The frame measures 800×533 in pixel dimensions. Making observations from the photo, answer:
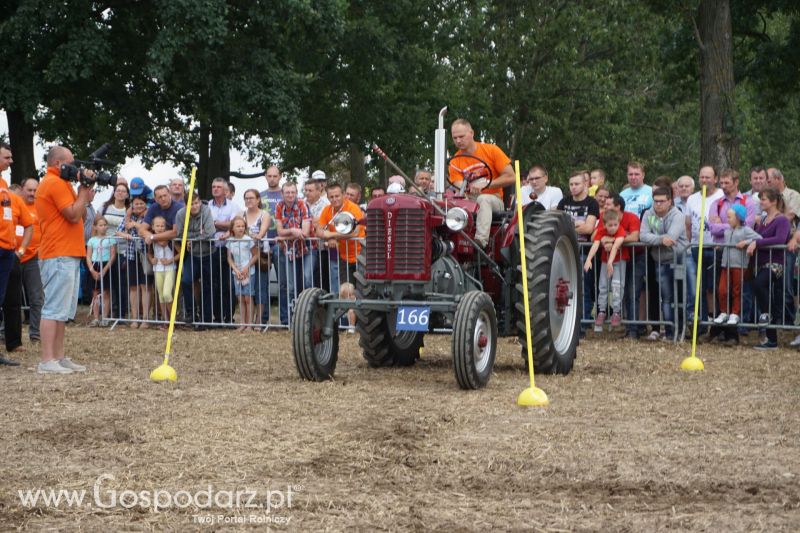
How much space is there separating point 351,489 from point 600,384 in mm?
4382

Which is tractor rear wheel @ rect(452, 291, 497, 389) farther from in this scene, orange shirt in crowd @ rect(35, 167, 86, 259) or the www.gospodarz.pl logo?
orange shirt in crowd @ rect(35, 167, 86, 259)

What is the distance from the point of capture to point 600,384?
10039 millimetres

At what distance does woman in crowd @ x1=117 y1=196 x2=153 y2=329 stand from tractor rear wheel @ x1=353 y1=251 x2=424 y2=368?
19.0 feet

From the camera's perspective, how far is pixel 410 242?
9805mm

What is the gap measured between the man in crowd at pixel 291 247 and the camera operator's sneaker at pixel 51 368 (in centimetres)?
443

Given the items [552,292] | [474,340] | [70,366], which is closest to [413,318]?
[474,340]

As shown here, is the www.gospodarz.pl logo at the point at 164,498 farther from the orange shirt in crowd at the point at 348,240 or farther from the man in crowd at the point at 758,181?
the man in crowd at the point at 758,181

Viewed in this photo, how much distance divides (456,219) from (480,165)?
3.47 ft

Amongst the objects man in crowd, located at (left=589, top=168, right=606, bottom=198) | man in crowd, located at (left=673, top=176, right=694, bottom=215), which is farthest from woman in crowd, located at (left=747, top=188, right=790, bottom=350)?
man in crowd, located at (left=589, top=168, right=606, bottom=198)

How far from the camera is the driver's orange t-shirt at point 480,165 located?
10.5 metres

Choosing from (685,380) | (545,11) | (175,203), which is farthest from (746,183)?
(685,380)

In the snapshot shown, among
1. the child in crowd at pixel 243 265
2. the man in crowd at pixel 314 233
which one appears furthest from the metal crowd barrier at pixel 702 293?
the child in crowd at pixel 243 265

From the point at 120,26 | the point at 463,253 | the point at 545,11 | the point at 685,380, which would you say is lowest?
the point at 685,380

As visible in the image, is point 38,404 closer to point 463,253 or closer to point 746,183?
point 463,253
